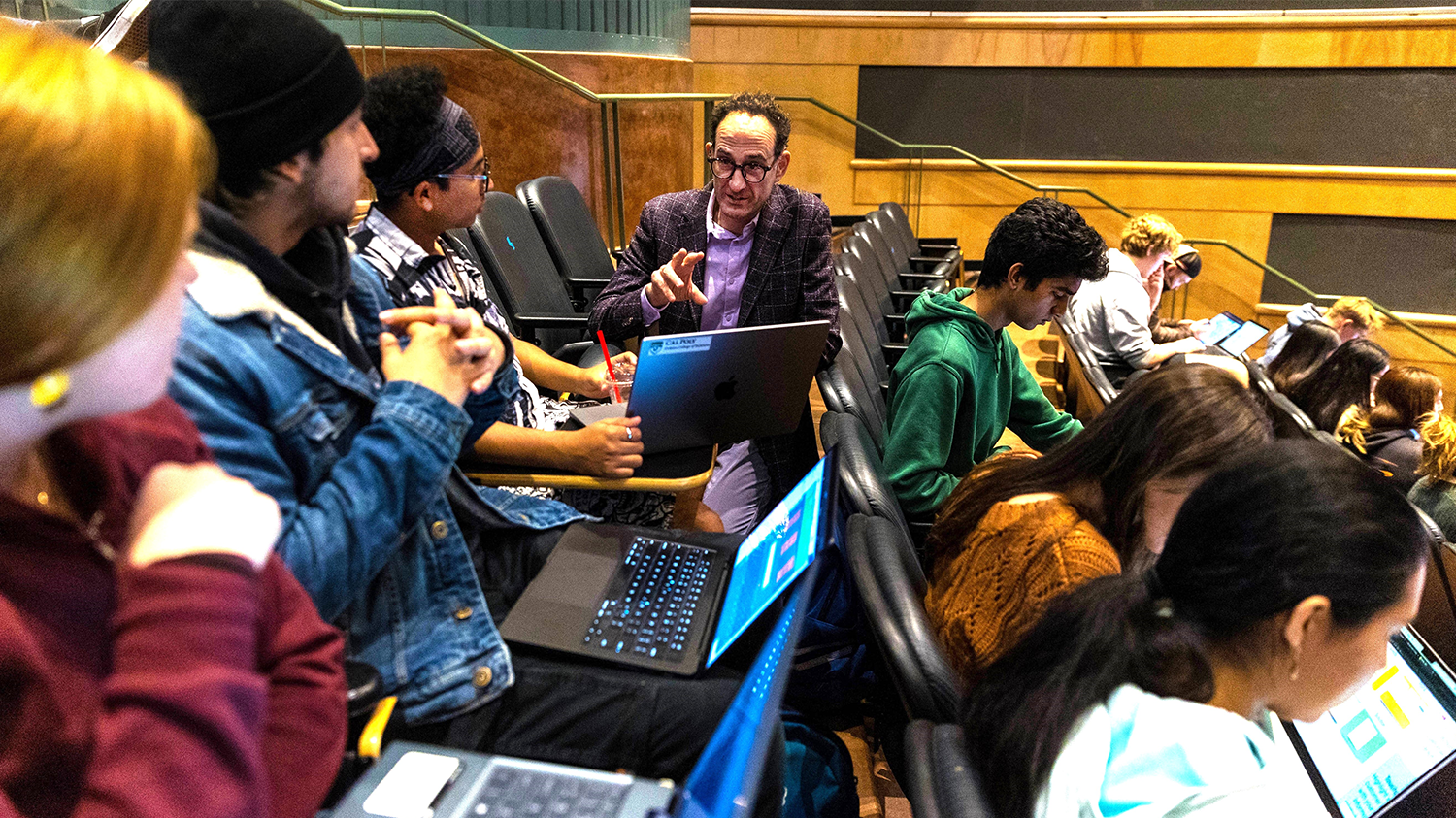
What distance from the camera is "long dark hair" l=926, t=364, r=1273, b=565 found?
1207mm

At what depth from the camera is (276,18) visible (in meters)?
0.94

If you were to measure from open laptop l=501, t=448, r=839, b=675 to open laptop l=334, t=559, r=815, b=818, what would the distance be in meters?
0.30

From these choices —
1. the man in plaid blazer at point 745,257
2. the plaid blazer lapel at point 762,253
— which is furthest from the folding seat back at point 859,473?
the plaid blazer lapel at point 762,253

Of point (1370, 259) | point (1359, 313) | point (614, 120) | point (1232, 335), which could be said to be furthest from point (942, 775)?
point (1370, 259)

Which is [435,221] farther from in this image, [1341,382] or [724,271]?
[1341,382]

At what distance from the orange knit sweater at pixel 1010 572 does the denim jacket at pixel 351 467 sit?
614mm

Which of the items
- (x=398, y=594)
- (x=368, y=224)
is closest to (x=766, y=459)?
(x=368, y=224)

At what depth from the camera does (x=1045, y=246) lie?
208 centimetres

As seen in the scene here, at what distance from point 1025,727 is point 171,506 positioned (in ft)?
2.45

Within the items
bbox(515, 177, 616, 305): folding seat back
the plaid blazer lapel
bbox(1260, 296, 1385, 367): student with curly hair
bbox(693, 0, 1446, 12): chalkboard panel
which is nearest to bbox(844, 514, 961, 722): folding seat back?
the plaid blazer lapel

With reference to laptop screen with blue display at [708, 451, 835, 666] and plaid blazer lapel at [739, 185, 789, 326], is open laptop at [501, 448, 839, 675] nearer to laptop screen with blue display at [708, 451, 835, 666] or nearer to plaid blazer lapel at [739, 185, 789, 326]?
laptop screen with blue display at [708, 451, 835, 666]

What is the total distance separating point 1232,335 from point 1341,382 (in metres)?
1.21

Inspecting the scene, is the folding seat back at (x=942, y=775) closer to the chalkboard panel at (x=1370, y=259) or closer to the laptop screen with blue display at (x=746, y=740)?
the laptop screen with blue display at (x=746, y=740)

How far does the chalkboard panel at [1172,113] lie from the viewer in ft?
20.9
